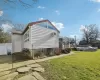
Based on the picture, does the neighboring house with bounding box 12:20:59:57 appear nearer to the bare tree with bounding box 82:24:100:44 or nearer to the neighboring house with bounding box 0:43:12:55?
the neighboring house with bounding box 0:43:12:55

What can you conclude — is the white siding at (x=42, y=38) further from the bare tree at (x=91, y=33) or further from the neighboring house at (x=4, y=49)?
the bare tree at (x=91, y=33)

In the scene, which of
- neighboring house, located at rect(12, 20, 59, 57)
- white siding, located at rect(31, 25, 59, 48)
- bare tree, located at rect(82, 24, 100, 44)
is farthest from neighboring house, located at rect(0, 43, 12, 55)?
bare tree, located at rect(82, 24, 100, 44)

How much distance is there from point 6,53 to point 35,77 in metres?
12.9

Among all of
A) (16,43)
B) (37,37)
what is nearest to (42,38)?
(37,37)

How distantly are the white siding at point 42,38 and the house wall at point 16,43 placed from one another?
197 inches

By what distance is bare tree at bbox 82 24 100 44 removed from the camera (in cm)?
5068

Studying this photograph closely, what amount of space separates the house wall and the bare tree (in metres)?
37.6

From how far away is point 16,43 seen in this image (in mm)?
18312

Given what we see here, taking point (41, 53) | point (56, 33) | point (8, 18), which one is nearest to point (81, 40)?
point (56, 33)

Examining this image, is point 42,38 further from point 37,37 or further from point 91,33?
point 91,33

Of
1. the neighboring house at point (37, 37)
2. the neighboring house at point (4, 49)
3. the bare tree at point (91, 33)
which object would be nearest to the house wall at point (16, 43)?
the neighboring house at point (37, 37)

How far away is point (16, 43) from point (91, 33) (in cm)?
3982

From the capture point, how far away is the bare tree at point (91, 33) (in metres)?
50.7

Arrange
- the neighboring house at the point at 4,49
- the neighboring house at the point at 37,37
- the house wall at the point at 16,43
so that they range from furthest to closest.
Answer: the house wall at the point at 16,43
the neighboring house at the point at 4,49
the neighboring house at the point at 37,37
